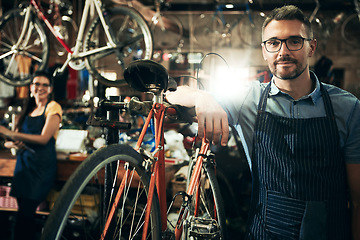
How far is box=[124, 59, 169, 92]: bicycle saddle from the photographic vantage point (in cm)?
150

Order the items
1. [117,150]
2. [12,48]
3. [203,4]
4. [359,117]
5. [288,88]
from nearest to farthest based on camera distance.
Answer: [117,150], [359,117], [288,88], [12,48], [203,4]

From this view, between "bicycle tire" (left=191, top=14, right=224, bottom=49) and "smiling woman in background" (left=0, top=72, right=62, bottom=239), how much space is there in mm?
6155

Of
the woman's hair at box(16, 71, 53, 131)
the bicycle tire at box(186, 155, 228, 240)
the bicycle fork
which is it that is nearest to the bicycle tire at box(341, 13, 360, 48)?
the bicycle tire at box(186, 155, 228, 240)

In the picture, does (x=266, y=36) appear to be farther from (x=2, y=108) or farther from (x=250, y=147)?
(x=2, y=108)

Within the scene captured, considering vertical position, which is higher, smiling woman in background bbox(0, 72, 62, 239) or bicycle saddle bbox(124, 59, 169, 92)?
bicycle saddle bbox(124, 59, 169, 92)

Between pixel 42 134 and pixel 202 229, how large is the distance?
2237 mm

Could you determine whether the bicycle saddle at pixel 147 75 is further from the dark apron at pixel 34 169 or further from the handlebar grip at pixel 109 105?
the dark apron at pixel 34 169

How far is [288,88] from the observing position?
161 centimetres

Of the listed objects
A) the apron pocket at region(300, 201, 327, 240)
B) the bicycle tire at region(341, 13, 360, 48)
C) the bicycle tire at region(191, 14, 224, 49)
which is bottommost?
the apron pocket at region(300, 201, 327, 240)

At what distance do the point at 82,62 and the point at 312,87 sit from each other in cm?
273

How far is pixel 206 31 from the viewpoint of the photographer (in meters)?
9.05

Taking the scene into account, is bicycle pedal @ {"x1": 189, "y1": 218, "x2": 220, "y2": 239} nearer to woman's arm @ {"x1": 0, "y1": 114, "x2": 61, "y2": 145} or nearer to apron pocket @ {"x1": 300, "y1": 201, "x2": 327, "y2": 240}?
apron pocket @ {"x1": 300, "y1": 201, "x2": 327, "y2": 240}

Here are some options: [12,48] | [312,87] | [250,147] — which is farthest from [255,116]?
[12,48]

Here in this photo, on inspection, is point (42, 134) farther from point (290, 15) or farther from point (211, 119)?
point (290, 15)
